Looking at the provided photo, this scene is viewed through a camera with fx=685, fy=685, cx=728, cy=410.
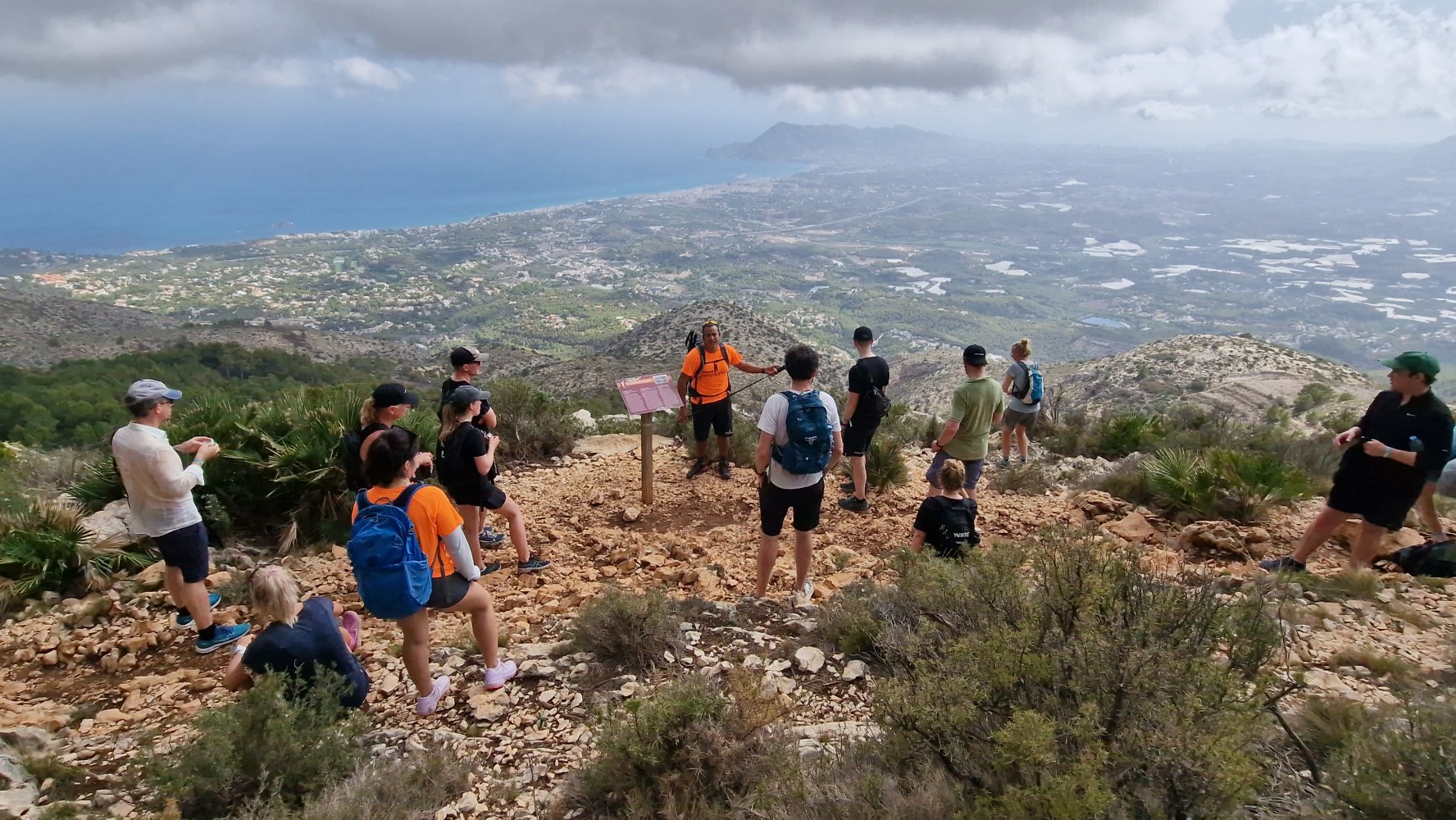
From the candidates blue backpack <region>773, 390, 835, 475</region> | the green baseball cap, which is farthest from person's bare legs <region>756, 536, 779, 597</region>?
the green baseball cap

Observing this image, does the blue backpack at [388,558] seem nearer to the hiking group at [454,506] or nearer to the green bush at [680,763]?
the hiking group at [454,506]

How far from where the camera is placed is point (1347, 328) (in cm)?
9162

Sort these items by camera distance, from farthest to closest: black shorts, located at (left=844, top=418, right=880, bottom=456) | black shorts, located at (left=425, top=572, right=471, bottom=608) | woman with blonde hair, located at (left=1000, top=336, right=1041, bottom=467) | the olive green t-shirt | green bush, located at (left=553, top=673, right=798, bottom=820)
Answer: woman with blonde hair, located at (left=1000, top=336, right=1041, bottom=467)
black shorts, located at (left=844, top=418, right=880, bottom=456)
the olive green t-shirt
black shorts, located at (left=425, top=572, right=471, bottom=608)
green bush, located at (left=553, top=673, right=798, bottom=820)

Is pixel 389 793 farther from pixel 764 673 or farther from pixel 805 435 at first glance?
pixel 805 435

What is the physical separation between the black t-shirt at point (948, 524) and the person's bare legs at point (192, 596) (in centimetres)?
439

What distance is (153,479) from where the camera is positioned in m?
3.75

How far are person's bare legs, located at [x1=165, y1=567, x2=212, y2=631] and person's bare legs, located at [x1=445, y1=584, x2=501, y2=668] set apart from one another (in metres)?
1.88

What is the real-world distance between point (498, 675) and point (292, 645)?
959 mm

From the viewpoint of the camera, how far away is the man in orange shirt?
653 cm

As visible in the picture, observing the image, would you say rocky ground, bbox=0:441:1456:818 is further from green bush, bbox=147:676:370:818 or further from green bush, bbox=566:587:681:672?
green bush, bbox=147:676:370:818

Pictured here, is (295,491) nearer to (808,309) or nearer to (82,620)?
(82,620)

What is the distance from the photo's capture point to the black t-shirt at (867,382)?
5.89 m

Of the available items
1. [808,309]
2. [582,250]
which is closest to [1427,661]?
[808,309]

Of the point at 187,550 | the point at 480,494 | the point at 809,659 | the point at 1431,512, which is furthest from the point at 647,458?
the point at 1431,512
